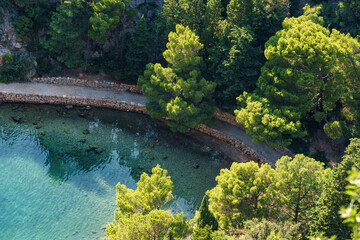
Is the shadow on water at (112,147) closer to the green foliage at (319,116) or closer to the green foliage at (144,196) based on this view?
the green foliage at (144,196)

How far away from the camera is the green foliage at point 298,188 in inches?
Answer: 979

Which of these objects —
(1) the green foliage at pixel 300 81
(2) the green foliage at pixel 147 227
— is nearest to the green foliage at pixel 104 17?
(1) the green foliage at pixel 300 81

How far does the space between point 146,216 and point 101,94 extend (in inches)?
851

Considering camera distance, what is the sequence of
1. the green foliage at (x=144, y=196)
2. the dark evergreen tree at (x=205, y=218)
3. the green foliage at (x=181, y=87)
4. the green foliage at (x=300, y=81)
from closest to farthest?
the dark evergreen tree at (x=205, y=218) < the green foliage at (x=144, y=196) < the green foliage at (x=300, y=81) < the green foliage at (x=181, y=87)

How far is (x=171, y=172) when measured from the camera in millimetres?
34812

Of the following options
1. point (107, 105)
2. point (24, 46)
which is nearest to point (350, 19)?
point (107, 105)

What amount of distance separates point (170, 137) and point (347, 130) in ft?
55.5

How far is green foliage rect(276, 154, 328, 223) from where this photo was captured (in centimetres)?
2488

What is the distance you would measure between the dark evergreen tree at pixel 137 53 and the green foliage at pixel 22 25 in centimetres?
1111

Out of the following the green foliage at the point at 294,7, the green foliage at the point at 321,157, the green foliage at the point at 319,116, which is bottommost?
the green foliage at the point at 321,157

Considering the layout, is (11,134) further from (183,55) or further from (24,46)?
(183,55)

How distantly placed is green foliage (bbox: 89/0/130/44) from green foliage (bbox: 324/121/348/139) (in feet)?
79.7

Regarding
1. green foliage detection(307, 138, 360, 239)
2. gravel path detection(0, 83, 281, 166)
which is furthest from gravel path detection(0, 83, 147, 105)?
green foliage detection(307, 138, 360, 239)

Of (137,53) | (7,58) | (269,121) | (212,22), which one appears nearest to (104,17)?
(137,53)
